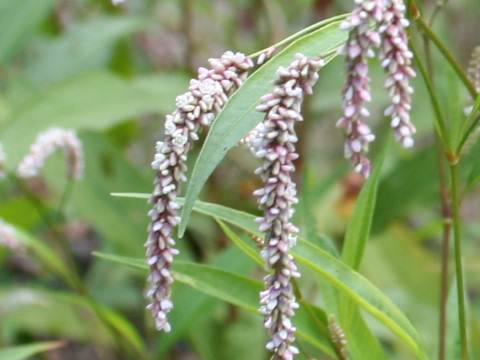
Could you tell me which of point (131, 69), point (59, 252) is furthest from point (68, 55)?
point (59, 252)

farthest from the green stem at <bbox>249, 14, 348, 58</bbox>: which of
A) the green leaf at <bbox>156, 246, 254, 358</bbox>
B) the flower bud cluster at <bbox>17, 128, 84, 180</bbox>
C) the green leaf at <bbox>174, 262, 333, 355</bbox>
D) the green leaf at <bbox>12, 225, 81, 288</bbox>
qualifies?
the green leaf at <bbox>12, 225, 81, 288</bbox>

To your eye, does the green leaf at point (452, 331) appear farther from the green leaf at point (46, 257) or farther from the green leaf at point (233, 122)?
the green leaf at point (46, 257)

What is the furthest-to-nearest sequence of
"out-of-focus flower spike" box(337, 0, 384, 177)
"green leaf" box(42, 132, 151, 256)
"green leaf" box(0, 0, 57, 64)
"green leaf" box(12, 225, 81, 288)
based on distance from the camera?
"green leaf" box(0, 0, 57, 64) → "green leaf" box(42, 132, 151, 256) → "green leaf" box(12, 225, 81, 288) → "out-of-focus flower spike" box(337, 0, 384, 177)

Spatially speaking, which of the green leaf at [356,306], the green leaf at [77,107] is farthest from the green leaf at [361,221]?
the green leaf at [77,107]

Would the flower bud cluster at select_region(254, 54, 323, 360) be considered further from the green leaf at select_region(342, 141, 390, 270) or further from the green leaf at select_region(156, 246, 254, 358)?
the green leaf at select_region(156, 246, 254, 358)

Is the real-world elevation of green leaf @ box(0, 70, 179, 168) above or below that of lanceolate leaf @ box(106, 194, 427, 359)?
above

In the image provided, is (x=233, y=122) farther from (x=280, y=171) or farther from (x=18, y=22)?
(x=18, y=22)

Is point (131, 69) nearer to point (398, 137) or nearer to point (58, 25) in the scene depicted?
point (58, 25)
